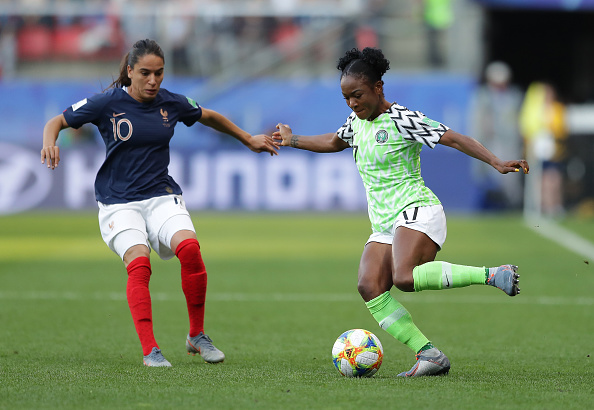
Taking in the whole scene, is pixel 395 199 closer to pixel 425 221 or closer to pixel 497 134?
pixel 425 221

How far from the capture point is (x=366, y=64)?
6.22 meters

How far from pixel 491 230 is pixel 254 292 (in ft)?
Result: 28.3

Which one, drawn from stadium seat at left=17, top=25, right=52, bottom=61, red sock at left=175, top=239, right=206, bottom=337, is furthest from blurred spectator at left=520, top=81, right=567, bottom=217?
red sock at left=175, top=239, right=206, bottom=337

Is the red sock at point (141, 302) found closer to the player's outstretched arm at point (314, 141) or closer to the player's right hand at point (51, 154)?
the player's right hand at point (51, 154)

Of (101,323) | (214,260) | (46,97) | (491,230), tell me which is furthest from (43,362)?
(46,97)

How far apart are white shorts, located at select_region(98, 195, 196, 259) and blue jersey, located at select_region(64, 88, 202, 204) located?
6cm

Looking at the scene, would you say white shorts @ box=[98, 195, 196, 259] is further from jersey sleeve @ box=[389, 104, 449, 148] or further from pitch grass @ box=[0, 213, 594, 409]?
jersey sleeve @ box=[389, 104, 449, 148]

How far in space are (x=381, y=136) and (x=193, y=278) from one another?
1.70 metres

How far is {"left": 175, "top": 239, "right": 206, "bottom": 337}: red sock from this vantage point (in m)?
6.71

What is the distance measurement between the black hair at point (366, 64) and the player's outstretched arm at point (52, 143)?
1935mm

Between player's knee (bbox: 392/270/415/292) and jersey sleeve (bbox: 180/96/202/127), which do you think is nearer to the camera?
player's knee (bbox: 392/270/415/292)

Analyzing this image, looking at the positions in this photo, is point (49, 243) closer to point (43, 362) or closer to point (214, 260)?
point (214, 260)

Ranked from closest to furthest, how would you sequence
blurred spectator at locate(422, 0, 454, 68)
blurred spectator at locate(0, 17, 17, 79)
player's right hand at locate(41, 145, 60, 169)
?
player's right hand at locate(41, 145, 60, 169), blurred spectator at locate(0, 17, 17, 79), blurred spectator at locate(422, 0, 454, 68)

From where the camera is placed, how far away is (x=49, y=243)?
16312 mm
